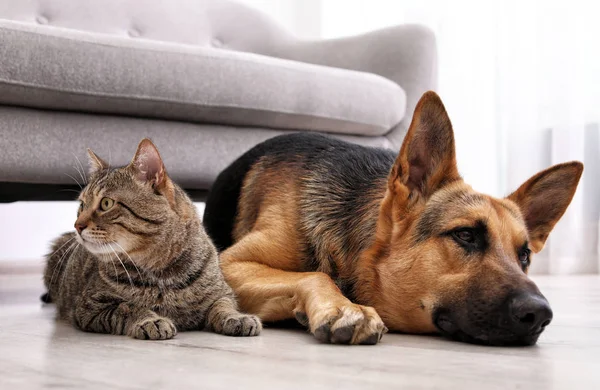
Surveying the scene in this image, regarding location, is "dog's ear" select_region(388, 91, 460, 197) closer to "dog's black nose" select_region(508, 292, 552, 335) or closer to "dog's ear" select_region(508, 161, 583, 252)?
"dog's ear" select_region(508, 161, 583, 252)

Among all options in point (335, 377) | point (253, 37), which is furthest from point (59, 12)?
point (335, 377)

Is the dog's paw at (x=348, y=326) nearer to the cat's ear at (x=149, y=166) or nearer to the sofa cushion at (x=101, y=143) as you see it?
the cat's ear at (x=149, y=166)

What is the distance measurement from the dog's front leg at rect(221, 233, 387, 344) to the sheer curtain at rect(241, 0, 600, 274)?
2.61m

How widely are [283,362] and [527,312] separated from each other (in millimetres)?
554

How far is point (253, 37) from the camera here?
15.6 feet

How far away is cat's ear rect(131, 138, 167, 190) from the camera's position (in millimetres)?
1911

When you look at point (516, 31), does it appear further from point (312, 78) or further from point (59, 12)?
point (59, 12)

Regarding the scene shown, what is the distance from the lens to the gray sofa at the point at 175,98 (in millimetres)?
2711

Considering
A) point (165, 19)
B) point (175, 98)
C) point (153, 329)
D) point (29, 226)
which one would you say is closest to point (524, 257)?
point (153, 329)

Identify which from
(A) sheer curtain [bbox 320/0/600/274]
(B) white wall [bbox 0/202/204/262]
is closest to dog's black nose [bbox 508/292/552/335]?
(A) sheer curtain [bbox 320/0/600/274]

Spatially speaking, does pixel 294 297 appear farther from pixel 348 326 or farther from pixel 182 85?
pixel 182 85

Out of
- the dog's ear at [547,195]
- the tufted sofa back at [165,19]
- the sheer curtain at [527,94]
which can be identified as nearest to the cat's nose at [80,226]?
the dog's ear at [547,195]

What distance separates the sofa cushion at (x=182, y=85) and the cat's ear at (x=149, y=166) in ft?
3.31

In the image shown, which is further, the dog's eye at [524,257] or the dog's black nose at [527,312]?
the dog's eye at [524,257]
